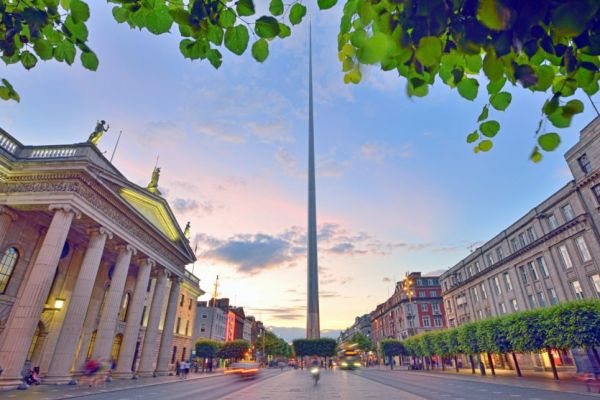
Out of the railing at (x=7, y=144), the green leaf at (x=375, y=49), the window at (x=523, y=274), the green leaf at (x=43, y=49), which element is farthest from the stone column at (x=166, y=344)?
the window at (x=523, y=274)

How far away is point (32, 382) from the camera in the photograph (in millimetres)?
19609

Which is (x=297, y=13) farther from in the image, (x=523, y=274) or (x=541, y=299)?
(x=523, y=274)

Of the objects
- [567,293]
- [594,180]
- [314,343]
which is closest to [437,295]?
[314,343]

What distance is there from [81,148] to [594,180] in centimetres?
4642

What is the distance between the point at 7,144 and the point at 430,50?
28830mm

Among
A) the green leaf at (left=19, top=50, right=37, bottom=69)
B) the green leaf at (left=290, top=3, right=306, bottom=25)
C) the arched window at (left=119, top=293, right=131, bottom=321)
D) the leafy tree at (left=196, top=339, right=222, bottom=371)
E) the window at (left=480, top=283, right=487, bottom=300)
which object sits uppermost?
the window at (left=480, top=283, right=487, bottom=300)

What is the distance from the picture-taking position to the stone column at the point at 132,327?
26.7m

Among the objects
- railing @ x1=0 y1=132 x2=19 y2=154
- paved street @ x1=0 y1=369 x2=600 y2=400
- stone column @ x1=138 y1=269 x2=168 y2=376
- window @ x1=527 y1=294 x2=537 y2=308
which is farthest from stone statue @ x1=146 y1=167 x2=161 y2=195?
window @ x1=527 y1=294 x2=537 y2=308

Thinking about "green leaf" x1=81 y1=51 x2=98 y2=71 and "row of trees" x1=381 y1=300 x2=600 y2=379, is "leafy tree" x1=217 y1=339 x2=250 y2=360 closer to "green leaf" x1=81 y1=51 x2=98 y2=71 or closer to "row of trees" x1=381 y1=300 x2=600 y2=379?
"row of trees" x1=381 y1=300 x2=600 y2=379

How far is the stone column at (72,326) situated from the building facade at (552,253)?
1777 inches

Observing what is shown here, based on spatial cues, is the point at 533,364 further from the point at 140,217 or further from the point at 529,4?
the point at 529,4

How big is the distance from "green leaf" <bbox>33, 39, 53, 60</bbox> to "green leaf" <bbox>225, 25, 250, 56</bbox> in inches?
73.4

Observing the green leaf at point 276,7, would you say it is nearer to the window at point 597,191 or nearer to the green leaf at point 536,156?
the green leaf at point 536,156

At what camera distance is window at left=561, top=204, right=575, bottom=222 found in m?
35.3
